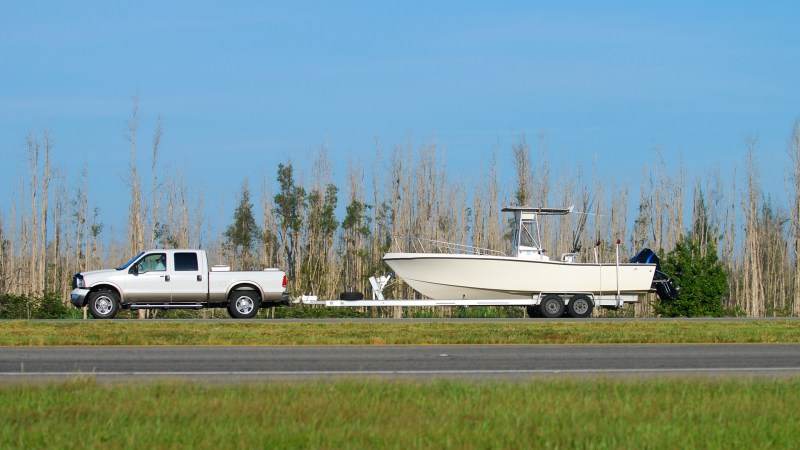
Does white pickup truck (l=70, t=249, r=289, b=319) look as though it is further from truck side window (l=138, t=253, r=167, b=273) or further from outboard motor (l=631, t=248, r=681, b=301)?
outboard motor (l=631, t=248, r=681, b=301)

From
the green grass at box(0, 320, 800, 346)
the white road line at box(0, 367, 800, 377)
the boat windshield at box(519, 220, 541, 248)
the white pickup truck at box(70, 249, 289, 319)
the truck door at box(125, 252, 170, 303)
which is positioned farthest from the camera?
the boat windshield at box(519, 220, 541, 248)

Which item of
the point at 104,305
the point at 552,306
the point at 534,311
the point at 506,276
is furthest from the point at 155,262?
the point at 552,306

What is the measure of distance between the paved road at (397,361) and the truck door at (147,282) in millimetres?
9985

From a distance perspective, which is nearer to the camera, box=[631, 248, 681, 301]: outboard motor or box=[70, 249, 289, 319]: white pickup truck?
box=[70, 249, 289, 319]: white pickup truck

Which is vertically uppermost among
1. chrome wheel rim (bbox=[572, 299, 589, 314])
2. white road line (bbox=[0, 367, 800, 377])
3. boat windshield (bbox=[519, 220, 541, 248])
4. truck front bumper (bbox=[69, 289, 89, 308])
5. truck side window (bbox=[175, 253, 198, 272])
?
boat windshield (bbox=[519, 220, 541, 248])

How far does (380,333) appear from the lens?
18875 millimetres

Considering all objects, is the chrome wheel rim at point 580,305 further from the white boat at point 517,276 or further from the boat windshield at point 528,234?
the boat windshield at point 528,234

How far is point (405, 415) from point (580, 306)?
844 inches

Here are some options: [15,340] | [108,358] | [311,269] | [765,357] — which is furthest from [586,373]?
[311,269]

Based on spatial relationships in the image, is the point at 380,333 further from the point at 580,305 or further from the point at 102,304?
the point at 580,305

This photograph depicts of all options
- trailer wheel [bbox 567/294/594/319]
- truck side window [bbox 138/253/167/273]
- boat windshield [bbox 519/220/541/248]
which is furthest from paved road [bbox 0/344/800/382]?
boat windshield [bbox 519/220/541/248]

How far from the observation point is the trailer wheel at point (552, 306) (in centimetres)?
2892

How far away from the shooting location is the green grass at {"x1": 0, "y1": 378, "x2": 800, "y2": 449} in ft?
23.1

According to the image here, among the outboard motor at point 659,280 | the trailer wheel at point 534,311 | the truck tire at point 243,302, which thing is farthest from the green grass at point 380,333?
the outboard motor at point 659,280
